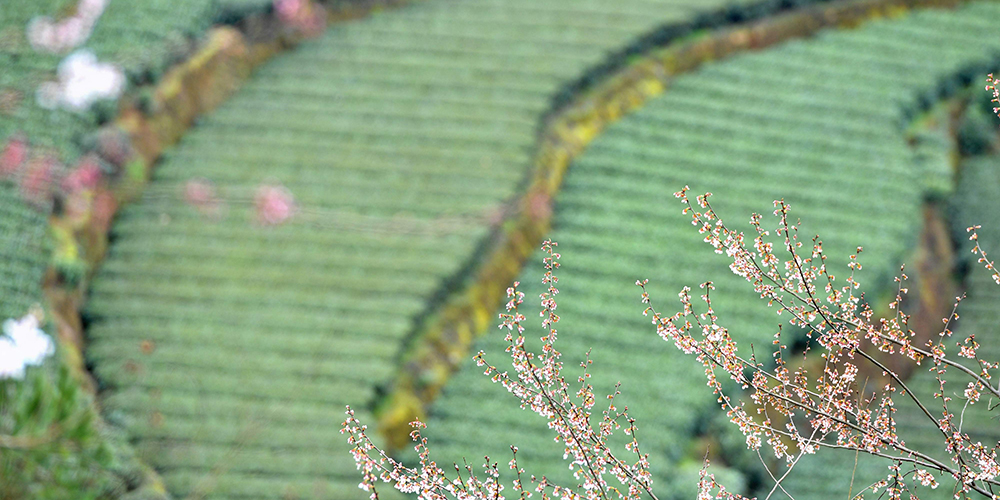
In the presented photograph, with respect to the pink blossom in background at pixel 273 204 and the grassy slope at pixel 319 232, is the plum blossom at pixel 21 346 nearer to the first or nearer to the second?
the grassy slope at pixel 319 232

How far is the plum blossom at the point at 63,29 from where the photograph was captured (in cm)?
735

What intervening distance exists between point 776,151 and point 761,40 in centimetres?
216

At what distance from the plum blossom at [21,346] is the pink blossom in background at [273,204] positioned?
1.69m

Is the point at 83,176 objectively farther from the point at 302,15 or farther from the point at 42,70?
the point at 302,15

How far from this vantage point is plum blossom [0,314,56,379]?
5.43 m

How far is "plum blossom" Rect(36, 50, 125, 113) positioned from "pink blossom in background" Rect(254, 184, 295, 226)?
1.32 meters

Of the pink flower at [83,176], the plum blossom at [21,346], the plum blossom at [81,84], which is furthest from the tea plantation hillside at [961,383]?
the plum blossom at [81,84]

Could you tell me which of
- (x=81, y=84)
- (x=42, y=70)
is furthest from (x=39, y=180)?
(x=42, y=70)

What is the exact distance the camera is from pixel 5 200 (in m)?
6.76

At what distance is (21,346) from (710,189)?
5.46 meters

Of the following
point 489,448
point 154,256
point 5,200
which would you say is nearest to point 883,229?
point 489,448

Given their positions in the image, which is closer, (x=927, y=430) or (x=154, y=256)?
(x=927, y=430)

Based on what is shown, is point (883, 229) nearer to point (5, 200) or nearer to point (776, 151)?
point (776, 151)

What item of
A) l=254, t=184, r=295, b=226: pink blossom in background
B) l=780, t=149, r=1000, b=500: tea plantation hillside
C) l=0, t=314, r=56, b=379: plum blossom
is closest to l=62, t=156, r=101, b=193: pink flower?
l=0, t=314, r=56, b=379: plum blossom
